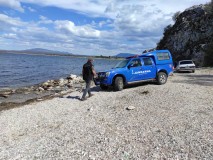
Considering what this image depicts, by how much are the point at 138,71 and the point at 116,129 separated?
349 inches

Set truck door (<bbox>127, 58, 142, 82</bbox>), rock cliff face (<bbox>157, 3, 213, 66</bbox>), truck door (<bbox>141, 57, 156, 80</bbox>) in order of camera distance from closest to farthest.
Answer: truck door (<bbox>127, 58, 142, 82</bbox>), truck door (<bbox>141, 57, 156, 80</bbox>), rock cliff face (<bbox>157, 3, 213, 66</bbox>)

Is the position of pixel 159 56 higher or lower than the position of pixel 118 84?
higher

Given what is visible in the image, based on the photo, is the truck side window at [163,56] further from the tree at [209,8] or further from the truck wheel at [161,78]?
the tree at [209,8]

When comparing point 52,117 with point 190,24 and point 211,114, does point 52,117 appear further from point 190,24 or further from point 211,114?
point 190,24

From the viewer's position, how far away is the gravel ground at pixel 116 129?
7.40 metres

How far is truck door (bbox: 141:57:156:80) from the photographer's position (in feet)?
58.7

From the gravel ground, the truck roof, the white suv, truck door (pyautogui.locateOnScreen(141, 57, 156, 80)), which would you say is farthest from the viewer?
the white suv

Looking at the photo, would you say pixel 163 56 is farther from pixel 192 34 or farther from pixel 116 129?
pixel 192 34

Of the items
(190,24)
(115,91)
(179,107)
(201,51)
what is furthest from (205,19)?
(179,107)

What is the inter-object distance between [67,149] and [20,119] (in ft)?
17.0

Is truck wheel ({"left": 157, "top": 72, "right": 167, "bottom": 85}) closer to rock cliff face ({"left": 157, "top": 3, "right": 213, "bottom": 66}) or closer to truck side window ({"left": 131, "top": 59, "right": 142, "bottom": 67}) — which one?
truck side window ({"left": 131, "top": 59, "right": 142, "bottom": 67})

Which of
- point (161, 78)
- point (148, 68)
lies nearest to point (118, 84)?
point (148, 68)

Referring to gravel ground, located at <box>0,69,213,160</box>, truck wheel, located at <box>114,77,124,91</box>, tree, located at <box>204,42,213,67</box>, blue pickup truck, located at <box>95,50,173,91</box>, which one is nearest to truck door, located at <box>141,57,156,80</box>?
blue pickup truck, located at <box>95,50,173,91</box>

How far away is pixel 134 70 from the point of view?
17500 millimetres
